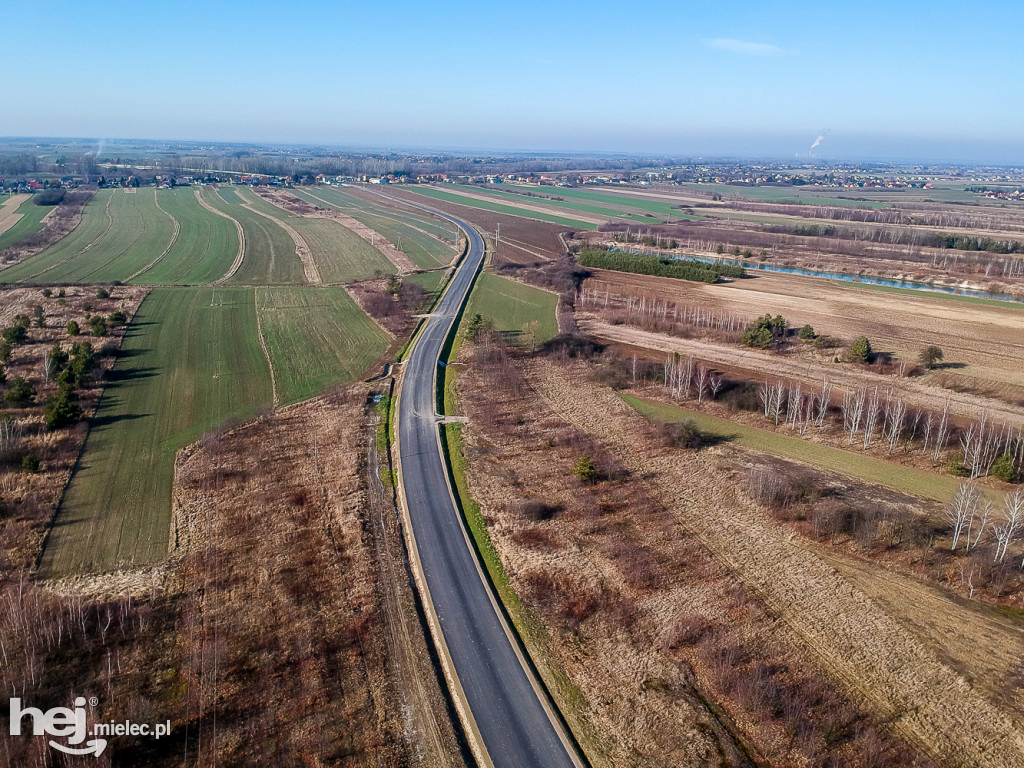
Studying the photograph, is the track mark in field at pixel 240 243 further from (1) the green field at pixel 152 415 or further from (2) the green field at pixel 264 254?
(1) the green field at pixel 152 415

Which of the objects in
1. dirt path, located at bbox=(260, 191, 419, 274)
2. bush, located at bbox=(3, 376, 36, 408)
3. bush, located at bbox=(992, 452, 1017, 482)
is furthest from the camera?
dirt path, located at bbox=(260, 191, 419, 274)

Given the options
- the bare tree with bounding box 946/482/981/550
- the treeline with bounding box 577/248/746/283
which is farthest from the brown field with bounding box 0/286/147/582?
the treeline with bounding box 577/248/746/283

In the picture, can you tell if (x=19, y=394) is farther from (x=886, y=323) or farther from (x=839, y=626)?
(x=886, y=323)

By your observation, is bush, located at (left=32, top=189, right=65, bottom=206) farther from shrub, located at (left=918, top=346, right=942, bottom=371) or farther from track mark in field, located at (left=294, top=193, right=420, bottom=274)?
shrub, located at (left=918, top=346, right=942, bottom=371)

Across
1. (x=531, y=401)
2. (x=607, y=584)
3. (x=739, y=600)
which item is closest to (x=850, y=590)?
(x=739, y=600)

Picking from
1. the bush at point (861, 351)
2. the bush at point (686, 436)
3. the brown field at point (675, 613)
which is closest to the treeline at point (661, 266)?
the bush at point (861, 351)

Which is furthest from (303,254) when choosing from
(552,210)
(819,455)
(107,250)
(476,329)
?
(819,455)

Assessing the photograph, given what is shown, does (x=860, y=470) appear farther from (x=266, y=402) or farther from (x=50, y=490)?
(x=50, y=490)
